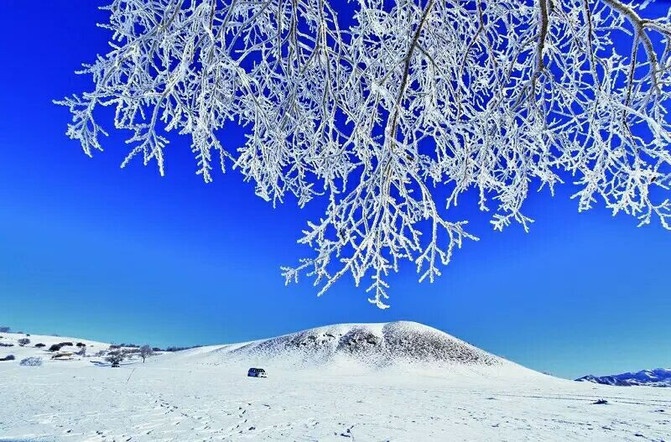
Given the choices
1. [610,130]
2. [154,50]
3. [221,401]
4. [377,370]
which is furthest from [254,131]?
[377,370]

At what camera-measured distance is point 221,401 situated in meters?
10.5

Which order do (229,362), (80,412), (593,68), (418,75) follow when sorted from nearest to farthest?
(593,68), (418,75), (80,412), (229,362)

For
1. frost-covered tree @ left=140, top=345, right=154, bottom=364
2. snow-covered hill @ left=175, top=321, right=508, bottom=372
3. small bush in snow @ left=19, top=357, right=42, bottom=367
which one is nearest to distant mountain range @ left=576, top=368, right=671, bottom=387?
snow-covered hill @ left=175, top=321, right=508, bottom=372

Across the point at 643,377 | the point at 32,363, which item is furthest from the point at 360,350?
the point at 643,377

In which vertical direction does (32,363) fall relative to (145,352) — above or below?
below

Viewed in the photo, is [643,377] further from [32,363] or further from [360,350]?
[32,363]

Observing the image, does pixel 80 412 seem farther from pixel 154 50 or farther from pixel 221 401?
pixel 154 50

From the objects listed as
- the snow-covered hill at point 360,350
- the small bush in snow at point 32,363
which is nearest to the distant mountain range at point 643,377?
the snow-covered hill at point 360,350

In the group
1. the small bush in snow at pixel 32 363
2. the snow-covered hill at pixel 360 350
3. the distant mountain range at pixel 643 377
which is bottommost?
the small bush in snow at pixel 32 363

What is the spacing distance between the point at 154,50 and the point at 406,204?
77.9 inches

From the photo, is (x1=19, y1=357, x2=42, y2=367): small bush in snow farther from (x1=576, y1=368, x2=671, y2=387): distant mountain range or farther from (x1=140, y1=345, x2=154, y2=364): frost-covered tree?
(x1=576, y1=368, x2=671, y2=387): distant mountain range

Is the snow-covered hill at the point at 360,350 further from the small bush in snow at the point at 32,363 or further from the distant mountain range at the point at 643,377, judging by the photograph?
the small bush in snow at the point at 32,363

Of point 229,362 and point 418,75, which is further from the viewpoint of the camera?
point 229,362

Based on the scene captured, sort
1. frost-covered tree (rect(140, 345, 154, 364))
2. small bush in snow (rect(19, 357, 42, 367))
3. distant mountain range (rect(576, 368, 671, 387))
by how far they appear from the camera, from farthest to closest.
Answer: frost-covered tree (rect(140, 345, 154, 364)), distant mountain range (rect(576, 368, 671, 387)), small bush in snow (rect(19, 357, 42, 367))
